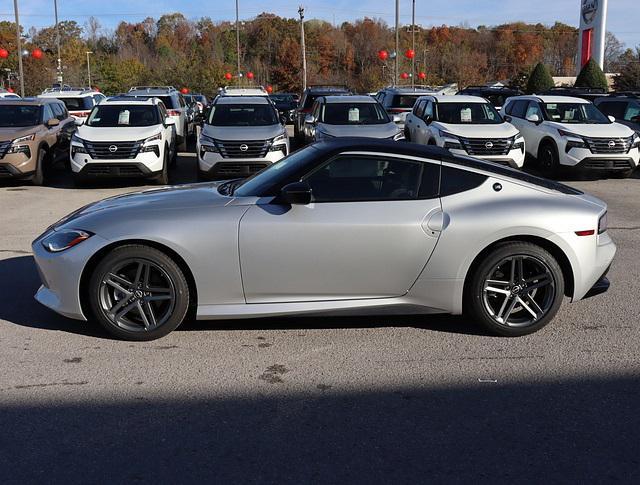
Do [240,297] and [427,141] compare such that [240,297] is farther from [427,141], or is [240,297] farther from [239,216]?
[427,141]

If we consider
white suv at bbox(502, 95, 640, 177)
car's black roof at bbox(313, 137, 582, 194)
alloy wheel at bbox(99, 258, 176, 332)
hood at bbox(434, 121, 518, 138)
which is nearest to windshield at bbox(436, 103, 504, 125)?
hood at bbox(434, 121, 518, 138)

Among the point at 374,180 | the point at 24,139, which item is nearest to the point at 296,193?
the point at 374,180

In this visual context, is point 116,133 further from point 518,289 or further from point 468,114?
point 518,289

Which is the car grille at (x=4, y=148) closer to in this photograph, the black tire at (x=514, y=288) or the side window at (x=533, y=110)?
the black tire at (x=514, y=288)

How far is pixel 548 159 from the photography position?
15.3 m

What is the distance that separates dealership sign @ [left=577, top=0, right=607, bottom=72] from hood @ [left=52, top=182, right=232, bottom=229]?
38.6 meters

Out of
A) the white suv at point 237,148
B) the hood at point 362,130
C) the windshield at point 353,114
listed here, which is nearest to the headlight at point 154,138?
the white suv at point 237,148

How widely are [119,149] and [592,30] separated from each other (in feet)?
117

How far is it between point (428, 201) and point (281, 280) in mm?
1226

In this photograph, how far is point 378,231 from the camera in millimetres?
5082

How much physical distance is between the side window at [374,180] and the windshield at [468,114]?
1033 cm

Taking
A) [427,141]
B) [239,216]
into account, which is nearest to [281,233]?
[239,216]

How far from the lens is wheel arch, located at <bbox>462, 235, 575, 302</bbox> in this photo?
17.1 feet

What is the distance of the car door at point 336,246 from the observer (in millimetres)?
5039
